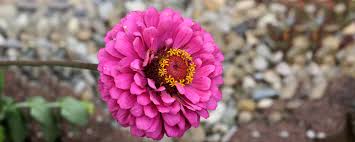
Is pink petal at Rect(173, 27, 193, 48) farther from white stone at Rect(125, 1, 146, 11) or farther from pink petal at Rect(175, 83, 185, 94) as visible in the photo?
white stone at Rect(125, 1, 146, 11)

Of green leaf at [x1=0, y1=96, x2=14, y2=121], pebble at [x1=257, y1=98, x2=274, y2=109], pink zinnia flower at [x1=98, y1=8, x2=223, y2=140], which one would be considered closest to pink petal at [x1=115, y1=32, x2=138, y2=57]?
pink zinnia flower at [x1=98, y1=8, x2=223, y2=140]

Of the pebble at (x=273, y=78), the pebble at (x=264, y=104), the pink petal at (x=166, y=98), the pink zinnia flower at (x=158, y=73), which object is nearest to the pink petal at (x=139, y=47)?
the pink zinnia flower at (x=158, y=73)

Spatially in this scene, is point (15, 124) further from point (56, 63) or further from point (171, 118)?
point (171, 118)

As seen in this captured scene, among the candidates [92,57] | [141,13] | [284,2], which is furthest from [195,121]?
[284,2]

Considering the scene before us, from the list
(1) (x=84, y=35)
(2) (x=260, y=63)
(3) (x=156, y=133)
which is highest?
(3) (x=156, y=133)

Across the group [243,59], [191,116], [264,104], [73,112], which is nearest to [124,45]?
[191,116]

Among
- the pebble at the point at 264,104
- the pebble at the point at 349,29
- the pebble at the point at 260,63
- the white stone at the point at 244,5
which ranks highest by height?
the white stone at the point at 244,5

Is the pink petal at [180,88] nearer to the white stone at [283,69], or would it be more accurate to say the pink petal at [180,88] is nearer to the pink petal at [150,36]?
the pink petal at [150,36]
